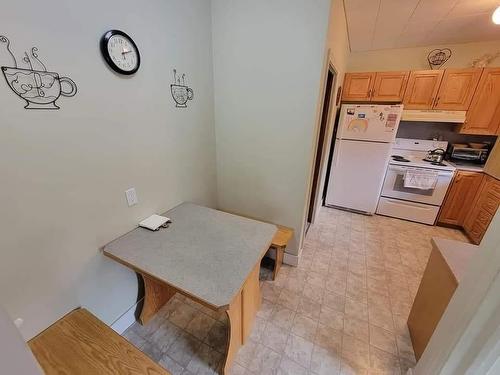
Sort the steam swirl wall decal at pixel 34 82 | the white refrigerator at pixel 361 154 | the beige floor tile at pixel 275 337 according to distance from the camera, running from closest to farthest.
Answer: the steam swirl wall decal at pixel 34 82 < the beige floor tile at pixel 275 337 < the white refrigerator at pixel 361 154

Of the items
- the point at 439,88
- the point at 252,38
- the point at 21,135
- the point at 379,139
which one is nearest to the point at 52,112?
the point at 21,135

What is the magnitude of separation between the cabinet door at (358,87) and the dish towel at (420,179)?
1.27 meters

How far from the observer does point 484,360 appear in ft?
2.37

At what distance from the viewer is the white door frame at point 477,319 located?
2.25 feet

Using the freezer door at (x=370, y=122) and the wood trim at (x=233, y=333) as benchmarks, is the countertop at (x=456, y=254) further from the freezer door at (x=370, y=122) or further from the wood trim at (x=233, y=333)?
the freezer door at (x=370, y=122)

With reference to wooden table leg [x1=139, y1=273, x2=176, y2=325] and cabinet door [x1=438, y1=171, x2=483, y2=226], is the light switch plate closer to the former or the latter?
wooden table leg [x1=139, y1=273, x2=176, y2=325]

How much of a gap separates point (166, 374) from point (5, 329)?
0.74 meters

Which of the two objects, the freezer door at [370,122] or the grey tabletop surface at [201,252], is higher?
the freezer door at [370,122]

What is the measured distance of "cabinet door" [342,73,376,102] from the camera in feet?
10.1

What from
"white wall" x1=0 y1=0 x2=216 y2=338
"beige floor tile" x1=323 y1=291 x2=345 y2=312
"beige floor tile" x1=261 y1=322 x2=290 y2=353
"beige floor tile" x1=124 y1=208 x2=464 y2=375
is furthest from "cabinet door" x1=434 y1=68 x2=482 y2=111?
"beige floor tile" x1=261 y1=322 x2=290 y2=353

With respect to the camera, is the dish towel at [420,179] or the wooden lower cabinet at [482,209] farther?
the dish towel at [420,179]

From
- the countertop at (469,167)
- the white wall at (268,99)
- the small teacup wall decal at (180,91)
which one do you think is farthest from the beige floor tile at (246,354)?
the countertop at (469,167)

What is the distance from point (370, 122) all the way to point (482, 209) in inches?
67.2

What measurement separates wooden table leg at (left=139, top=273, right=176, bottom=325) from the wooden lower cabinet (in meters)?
3.52
